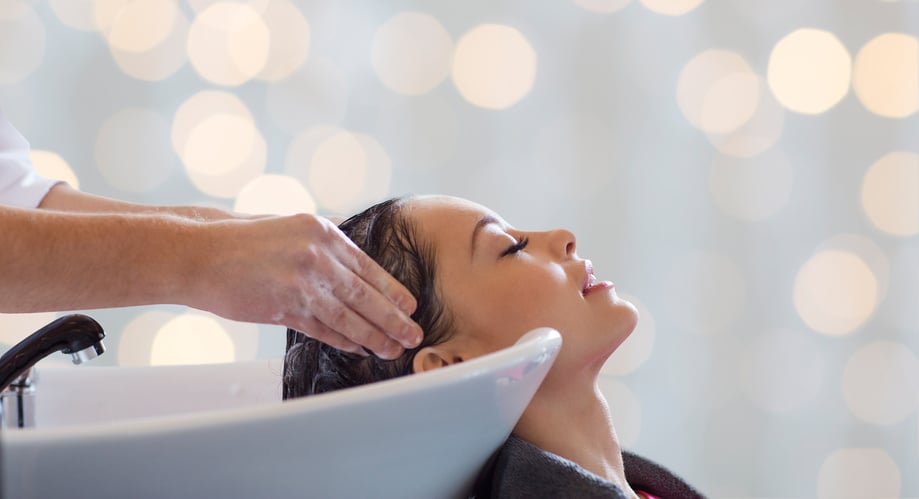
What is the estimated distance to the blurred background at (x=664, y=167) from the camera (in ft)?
6.20

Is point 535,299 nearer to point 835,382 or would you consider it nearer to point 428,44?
point 428,44

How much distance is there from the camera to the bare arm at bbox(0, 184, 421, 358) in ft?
2.83

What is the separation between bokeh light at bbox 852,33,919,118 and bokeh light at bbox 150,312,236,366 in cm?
159

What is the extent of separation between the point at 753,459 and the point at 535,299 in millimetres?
1353

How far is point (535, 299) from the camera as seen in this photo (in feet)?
3.42

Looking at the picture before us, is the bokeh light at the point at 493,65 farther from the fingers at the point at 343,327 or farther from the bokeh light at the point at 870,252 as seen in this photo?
the fingers at the point at 343,327

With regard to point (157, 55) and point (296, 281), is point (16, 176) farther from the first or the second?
point (296, 281)

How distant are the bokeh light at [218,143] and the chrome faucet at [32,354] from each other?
0.86 m

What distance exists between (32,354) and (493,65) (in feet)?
4.21

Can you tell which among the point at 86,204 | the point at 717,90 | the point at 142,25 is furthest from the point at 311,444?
the point at 717,90

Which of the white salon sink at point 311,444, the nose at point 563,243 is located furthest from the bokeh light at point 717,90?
the white salon sink at point 311,444

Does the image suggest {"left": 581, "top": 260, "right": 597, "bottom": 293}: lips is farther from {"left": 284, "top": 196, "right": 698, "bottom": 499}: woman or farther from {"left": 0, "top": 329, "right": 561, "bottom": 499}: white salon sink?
{"left": 0, "top": 329, "right": 561, "bottom": 499}: white salon sink

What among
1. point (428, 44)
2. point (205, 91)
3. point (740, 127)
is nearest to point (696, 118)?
point (740, 127)

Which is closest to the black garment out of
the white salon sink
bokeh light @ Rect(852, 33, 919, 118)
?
the white salon sink
